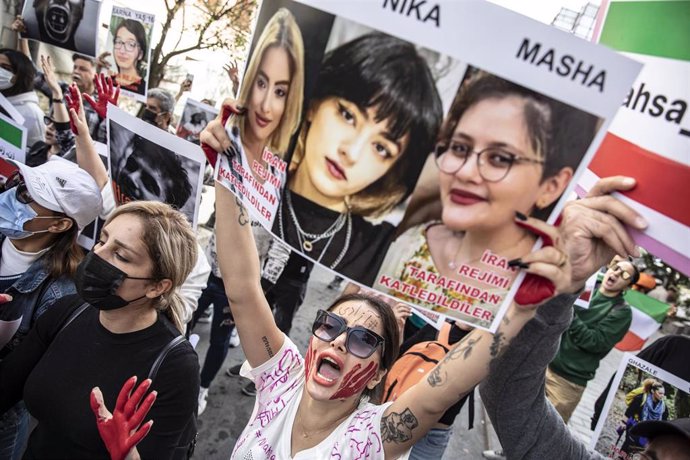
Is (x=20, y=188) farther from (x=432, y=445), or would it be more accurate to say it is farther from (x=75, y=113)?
(x=432, y=445)

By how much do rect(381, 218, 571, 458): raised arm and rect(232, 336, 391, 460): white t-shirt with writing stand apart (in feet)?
0.31

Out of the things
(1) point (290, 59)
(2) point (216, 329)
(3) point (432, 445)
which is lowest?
(2) point (216, 329)

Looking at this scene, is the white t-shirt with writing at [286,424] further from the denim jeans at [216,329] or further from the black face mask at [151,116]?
the black face mask at [151,116]

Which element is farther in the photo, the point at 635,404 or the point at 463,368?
the point at 635,404

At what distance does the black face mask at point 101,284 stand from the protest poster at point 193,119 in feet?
9.80

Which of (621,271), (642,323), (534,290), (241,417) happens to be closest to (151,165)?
(534,290)

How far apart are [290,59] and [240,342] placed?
137cm

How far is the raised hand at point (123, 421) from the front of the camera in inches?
63.9

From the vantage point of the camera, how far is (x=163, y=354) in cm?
194

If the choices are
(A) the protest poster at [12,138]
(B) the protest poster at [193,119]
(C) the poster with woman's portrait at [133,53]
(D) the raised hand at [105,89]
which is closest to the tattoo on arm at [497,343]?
(D) the raised hand at [105,89]

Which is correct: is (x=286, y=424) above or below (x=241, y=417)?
above

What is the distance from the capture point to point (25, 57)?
14.9ft

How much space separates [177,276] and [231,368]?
9.71 feet

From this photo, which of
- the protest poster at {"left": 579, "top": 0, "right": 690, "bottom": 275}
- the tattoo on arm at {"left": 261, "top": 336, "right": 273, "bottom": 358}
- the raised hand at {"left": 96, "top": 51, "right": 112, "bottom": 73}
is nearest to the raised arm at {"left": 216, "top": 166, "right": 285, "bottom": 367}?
the tattoo on arm at {"left": 261, "top": 336, "right": 273, "bottom": 358}
